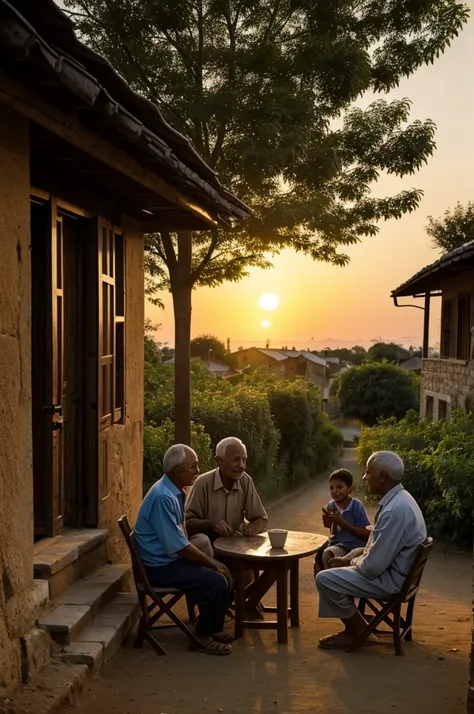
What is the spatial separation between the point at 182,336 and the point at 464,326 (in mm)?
8262

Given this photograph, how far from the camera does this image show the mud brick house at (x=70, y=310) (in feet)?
13.2

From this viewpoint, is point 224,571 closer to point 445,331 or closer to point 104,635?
point 104,635

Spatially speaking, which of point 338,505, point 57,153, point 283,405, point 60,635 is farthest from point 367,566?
point 283,405

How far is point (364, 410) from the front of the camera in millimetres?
33344

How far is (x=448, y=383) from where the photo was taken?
18484 mm

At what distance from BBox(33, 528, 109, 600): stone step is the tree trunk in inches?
226

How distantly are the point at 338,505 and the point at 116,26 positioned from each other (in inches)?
311

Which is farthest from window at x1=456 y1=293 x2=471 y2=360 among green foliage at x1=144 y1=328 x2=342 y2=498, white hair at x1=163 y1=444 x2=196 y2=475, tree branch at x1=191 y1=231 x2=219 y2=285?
white hair at x1=163 y1=444 x2=196 y2=475

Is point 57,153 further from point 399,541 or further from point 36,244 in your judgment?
point 399,541

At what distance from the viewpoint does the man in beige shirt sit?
6188 mm

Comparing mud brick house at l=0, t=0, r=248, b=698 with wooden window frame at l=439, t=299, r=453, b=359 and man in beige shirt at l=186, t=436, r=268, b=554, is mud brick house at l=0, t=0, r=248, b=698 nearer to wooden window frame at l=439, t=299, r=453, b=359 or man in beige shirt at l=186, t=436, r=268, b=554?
man in beige shirt at l=186, t=436, r=268, b=554

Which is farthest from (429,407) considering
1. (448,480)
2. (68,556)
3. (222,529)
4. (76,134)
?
(76,134)

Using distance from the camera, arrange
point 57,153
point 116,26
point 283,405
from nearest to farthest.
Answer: point 57,153 → point 116,26 → point 283,405

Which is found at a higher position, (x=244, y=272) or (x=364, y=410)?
(x=244, y=272)
